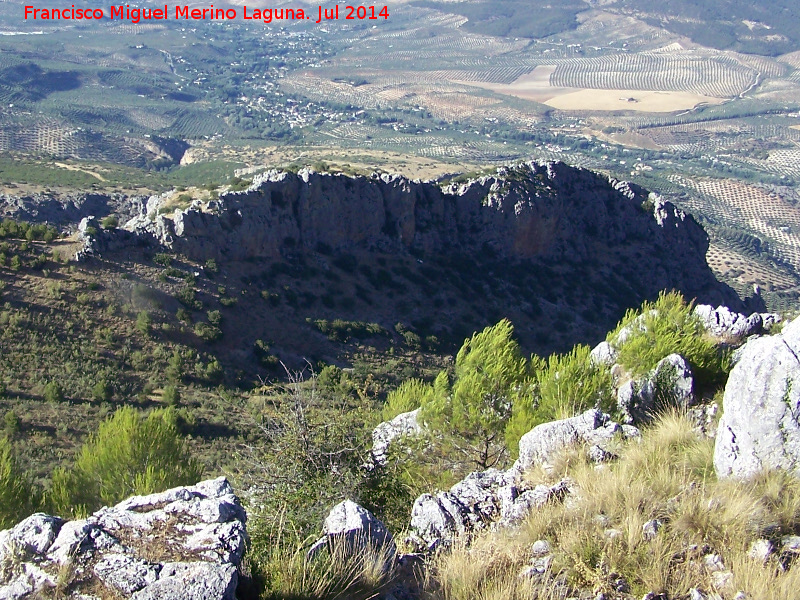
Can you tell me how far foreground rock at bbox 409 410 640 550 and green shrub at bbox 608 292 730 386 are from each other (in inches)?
128

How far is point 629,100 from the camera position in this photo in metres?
184

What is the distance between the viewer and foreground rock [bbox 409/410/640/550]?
7.39 m

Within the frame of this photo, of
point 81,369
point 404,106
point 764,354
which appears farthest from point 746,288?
point 404,106

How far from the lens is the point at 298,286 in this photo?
36375 mm

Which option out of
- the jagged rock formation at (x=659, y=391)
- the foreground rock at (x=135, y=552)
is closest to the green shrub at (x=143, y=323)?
the jagged rock formation at (x=659, y=391)

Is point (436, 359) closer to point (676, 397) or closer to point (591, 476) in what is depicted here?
point (676, 397)

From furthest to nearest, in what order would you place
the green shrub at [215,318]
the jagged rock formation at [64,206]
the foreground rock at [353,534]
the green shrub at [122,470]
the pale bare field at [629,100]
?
1. the pale bare field at [629,100]
2. the jagged rock formation at [64,206]
3. the green shrub at [215,318]
4. the green shrub at [122,470]
5. the foreground rock at [353,534]

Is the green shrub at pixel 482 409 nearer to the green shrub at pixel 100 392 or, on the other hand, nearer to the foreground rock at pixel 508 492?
the foreground rock at pixel 508 492

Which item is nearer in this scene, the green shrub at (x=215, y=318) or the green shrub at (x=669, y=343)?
the green shrub at (x=669, y=343)

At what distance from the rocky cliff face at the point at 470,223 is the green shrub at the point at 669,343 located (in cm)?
2450

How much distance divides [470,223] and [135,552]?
41294mm

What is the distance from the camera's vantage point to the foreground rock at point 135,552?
4.91 m

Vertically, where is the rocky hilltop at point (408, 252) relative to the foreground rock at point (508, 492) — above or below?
below

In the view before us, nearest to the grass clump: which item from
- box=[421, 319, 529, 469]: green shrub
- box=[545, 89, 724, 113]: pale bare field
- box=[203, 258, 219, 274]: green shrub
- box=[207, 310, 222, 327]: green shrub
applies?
box=[421, 319, 529, 469]: green shrub
